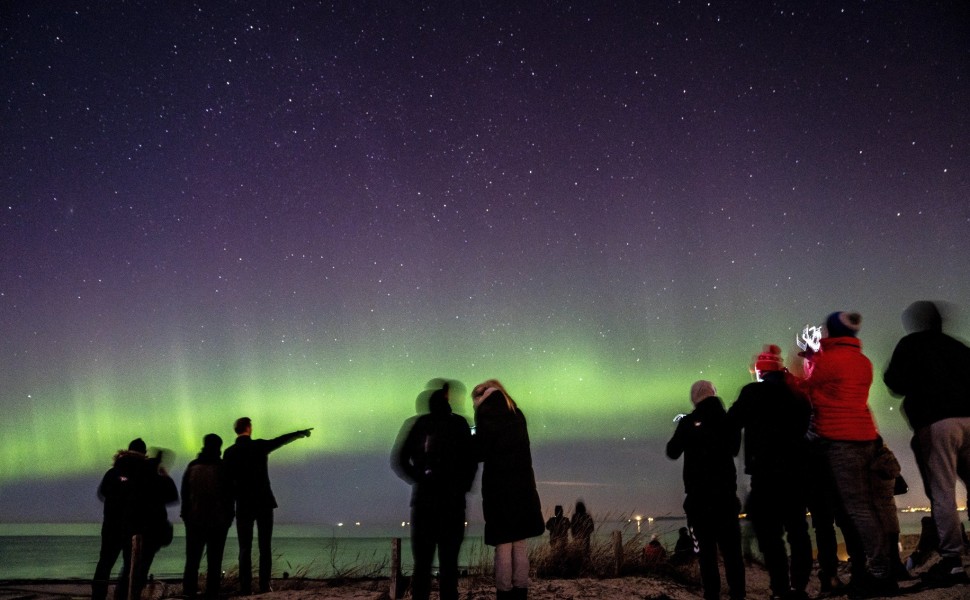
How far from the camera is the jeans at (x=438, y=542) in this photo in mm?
5488

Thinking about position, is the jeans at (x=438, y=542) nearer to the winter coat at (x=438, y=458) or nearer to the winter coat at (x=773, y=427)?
the winter coat at (x=438, y=458)

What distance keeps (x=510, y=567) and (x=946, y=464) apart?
3.47m

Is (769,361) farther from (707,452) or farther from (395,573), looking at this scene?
(395,573)

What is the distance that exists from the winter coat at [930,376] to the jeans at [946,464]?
0.09 meters

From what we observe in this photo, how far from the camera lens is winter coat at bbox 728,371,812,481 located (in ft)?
18.4

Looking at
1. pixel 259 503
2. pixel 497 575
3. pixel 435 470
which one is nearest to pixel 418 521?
pixel 435 470

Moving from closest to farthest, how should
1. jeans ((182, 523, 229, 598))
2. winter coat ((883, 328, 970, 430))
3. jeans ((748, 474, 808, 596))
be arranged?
winter coat ((883, 328, 970, 430)), jeans ((748, 474, 808, 596)), jeans ((182, 523, 229, 598))

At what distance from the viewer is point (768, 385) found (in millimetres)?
5781

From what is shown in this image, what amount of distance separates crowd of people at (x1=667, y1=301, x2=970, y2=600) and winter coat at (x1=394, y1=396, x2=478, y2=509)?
1867 mm

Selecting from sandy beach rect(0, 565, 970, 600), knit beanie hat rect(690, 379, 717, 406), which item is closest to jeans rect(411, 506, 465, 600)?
sandy beach rect(0, 565, 970, 600)

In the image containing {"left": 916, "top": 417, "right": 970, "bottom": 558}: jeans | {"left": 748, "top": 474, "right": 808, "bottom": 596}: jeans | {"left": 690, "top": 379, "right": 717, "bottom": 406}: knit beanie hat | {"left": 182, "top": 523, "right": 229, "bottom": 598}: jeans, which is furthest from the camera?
{"left": 182, "top": 523, "right": 229, "bottom": 598}: jeans

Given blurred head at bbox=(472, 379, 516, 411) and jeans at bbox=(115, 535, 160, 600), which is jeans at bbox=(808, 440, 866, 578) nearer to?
blurred head at bbox=(472, 379, 516, 411)

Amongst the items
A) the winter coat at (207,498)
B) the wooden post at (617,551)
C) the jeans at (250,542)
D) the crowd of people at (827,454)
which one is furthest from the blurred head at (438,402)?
the wooden post at (617,551)

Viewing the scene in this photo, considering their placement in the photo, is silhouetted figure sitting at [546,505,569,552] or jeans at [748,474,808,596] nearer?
jeans at [748,474,808,596]
